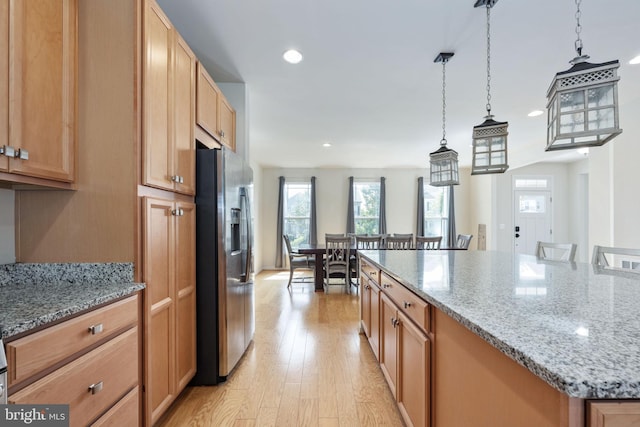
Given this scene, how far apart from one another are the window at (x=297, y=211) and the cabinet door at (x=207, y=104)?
4.98m

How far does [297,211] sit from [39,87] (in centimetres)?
625

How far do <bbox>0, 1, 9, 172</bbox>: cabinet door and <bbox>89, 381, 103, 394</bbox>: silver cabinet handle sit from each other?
2.90ft

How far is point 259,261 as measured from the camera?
706 centimetres

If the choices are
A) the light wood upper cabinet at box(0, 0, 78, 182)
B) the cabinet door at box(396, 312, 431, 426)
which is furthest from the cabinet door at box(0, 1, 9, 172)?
the cabinet door at box(396, 312, 431, 426)

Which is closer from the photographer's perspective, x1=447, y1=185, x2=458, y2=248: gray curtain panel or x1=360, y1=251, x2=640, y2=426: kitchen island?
x1=360, y1=251, x2=640, y2=426: kitchen island

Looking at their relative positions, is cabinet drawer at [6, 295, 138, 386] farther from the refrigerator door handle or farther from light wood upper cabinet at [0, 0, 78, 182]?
the refrigerator door handle

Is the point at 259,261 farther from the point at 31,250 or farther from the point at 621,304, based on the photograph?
the point at 621,304

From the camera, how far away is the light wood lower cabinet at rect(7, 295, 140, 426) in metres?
0.89

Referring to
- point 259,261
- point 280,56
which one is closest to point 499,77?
point 280,56

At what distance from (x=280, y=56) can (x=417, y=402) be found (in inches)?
102

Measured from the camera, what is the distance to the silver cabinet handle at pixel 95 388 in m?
1.12

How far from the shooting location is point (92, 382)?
3.71 feet

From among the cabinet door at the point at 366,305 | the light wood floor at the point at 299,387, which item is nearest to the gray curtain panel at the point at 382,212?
the light wood floor at the point at 299,387

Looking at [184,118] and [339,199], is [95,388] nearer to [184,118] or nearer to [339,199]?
[184,118]
